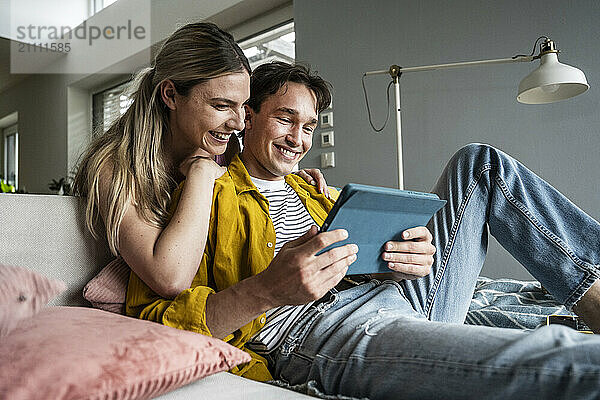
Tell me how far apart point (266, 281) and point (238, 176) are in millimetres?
417

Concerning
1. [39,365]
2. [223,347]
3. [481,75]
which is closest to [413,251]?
[223,347]

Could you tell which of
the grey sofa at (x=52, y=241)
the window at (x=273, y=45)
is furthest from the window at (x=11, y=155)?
the grey sofa at (x=52, y=241)

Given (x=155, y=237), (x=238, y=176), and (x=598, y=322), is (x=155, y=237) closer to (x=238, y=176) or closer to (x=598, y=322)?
(x=238, y=176)

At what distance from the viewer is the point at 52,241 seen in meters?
1.17

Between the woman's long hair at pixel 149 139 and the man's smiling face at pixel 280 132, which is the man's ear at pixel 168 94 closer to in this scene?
the woman's long hair at pixel 149 139

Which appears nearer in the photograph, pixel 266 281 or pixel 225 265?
pixel 266 281

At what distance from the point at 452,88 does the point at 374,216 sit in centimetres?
215

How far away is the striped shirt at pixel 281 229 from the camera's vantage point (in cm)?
112

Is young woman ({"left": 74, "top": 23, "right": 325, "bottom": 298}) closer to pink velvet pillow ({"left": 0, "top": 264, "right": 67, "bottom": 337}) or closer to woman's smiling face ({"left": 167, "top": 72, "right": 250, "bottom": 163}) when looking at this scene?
woman's smiling face ({"left": 167, "top": 72, "right": 250, "bottom": 163})

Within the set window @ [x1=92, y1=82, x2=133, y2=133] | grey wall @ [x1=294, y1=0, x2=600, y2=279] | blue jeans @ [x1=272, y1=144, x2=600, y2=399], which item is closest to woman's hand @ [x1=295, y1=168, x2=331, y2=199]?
blue jeans @ [x1=272, y1=144, x2=600, y2=399]

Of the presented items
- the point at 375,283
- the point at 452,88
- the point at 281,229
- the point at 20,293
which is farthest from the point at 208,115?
the point at 452,88

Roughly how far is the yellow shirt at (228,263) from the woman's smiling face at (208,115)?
0.30 feet

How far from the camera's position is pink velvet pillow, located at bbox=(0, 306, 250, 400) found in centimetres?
65

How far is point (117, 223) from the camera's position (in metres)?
1.13
